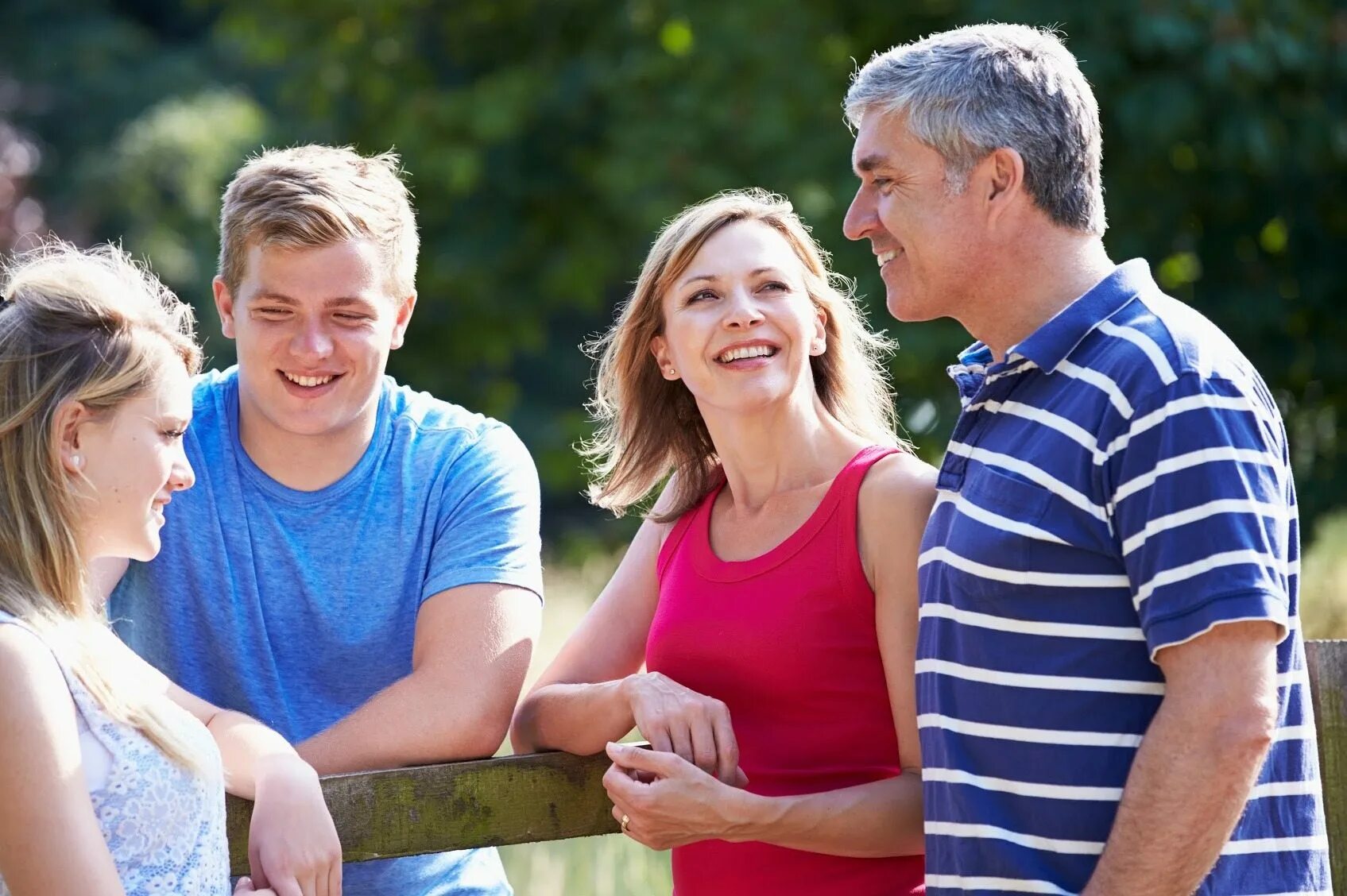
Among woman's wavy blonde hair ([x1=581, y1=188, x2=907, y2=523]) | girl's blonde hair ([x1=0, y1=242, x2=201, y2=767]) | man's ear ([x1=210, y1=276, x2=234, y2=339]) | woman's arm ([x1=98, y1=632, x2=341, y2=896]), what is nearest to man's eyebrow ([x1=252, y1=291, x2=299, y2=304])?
man's ear ([x1=210, y1=276, x2=234, y2=339])

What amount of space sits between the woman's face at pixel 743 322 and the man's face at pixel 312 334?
0.53m

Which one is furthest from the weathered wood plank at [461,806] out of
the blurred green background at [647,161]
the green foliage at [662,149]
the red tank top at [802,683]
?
the green foliage at [662,149]

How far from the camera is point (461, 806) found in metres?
2.34

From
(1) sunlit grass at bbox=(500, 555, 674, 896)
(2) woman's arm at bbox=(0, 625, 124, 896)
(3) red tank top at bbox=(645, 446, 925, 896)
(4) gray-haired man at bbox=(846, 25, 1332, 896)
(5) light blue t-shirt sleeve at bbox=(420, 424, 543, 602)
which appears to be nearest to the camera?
(2) woman's arm at bbox=(0, 625, 124, 896)

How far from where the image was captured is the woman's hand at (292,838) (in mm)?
2139

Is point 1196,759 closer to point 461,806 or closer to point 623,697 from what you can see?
point 623,697

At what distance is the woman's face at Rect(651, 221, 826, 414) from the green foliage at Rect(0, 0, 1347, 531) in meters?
4.96

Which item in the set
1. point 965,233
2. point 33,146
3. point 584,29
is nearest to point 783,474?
point 965,233

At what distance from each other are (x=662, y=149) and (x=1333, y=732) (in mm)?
7704

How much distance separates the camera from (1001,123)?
2.22 metres

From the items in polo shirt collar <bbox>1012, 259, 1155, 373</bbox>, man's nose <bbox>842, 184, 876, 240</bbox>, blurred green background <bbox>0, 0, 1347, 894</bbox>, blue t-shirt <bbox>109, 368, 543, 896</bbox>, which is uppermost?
blurred green background <bbox>0, 0, 1347, 894</bbox>

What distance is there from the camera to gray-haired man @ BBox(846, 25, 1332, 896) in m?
1.89

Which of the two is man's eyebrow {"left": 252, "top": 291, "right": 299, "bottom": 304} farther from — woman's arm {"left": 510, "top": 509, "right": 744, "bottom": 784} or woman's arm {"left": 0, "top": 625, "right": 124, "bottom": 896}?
woman's arm {"left": 0, "top": 625, "right": 124, "bottom": 896}

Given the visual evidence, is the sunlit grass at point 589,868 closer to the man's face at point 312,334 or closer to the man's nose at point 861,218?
the man's face at point 312,334
